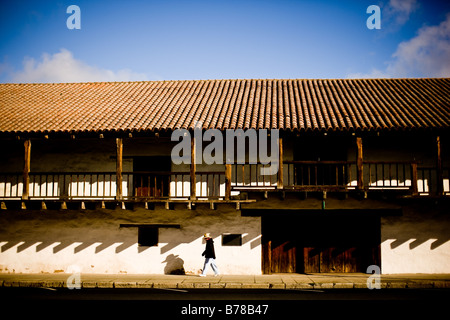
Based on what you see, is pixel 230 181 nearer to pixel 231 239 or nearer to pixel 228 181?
pixel 228 181

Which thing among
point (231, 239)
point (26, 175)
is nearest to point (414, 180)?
point (231, 239)

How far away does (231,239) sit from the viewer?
12.9 metres

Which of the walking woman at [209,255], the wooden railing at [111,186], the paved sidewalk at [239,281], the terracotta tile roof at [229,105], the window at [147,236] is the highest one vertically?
the terracotta tile roof at [229,105]

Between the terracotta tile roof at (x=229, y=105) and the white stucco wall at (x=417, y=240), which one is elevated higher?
the terracotta tile roof at (x=229, y=105)

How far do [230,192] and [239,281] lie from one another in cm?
276

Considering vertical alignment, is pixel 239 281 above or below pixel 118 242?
below

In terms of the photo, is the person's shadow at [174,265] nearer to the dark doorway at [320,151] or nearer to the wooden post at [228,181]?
the wooden post at [228,181]

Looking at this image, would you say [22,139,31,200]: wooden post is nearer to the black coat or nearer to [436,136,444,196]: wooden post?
the black coat

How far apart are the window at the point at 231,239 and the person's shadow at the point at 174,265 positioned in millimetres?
1627

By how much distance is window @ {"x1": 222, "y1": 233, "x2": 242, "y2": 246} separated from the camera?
12.9m

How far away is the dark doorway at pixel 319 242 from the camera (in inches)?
504
